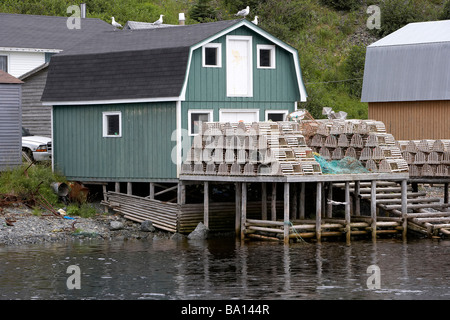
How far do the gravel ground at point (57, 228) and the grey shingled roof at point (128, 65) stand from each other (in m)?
5.02

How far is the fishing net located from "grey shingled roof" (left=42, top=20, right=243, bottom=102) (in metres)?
5.99

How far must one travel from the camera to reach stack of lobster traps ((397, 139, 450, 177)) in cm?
3632

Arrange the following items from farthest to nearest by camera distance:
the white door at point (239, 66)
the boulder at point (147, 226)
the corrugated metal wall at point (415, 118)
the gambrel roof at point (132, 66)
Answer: the corrugated metal wall at point (415, 118)
the white door at point (239, 66)
the gambrel roof at point (132, 66)
the boulder at point (147, 226)

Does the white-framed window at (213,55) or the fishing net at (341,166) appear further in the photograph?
the white-framed window at (213,55)

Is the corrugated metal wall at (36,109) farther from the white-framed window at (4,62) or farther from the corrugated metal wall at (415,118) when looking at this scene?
the corrugated metal wall at (415,118)

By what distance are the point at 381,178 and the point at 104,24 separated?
2882cm

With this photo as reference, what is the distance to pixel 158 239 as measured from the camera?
3403 centimetres

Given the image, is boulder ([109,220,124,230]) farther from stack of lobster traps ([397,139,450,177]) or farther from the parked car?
stack of lobster traps ([397,139,450,177])

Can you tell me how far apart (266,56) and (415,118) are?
10561 millimetres

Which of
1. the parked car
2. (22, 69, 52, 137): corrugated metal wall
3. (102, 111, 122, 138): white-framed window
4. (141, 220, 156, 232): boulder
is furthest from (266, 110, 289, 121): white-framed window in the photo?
(22, 69, 52, 137): corrugated metal wall

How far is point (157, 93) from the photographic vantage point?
35.1 m

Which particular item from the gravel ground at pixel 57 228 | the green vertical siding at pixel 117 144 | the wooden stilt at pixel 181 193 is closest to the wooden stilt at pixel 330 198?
the wooden stilt at pixel 181 193

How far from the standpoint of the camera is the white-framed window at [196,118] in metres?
35.2

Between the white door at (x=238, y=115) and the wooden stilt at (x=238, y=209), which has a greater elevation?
the white door at (x=238, y=115)
